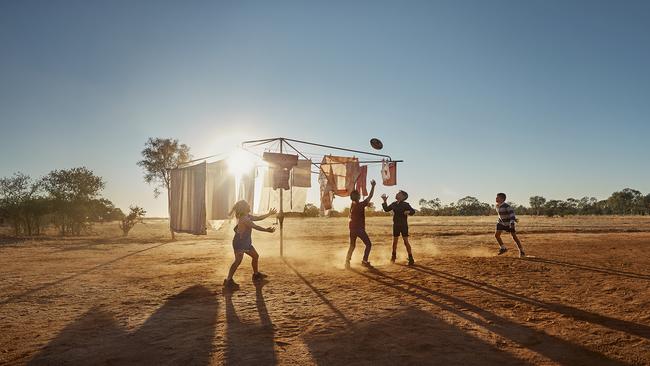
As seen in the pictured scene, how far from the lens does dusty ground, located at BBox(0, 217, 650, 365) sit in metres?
4.52

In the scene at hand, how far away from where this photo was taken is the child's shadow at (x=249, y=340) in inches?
171

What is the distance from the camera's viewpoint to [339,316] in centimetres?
608

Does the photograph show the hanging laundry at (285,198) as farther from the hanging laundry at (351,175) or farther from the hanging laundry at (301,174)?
the hanging laundry at (351,175)

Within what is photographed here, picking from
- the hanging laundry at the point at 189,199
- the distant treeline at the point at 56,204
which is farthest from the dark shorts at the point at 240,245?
the distant treeline at the point at 56,204

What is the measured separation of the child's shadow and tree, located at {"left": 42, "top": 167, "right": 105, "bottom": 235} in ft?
102

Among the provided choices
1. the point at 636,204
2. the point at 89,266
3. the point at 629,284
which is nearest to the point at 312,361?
the point at 629,284

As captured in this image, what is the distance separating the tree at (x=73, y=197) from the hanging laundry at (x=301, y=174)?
79.6ft

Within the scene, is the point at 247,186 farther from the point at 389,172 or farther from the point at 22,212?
the point at 22,212

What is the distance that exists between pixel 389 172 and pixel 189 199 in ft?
26.5

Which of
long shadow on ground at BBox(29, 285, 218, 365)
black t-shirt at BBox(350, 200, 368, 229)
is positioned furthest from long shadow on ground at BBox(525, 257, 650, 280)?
long shadow on ground at BBox(29, 285, 218, 365)

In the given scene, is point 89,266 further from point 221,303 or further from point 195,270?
point 221,303

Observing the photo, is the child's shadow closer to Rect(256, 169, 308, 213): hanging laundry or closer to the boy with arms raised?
the boy with arms raised

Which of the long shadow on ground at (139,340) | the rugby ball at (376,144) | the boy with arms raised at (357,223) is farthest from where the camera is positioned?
the rugby ball at (376,144)

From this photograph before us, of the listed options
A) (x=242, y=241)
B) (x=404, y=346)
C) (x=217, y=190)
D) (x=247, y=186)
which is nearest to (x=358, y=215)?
(x=242, y=241)
